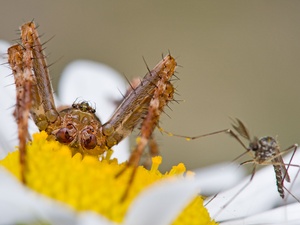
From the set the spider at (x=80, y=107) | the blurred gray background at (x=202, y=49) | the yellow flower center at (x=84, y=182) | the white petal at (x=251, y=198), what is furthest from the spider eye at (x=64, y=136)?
the blurred gray background at (x=202, y=49)

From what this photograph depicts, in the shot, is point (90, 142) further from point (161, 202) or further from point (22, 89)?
point (161, 202)

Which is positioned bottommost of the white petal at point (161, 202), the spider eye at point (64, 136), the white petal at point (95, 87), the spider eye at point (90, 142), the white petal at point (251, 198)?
the white petal at point (251, 198)

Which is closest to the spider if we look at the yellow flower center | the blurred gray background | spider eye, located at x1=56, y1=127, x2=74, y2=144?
spider eye, located at x1=56, y1=127, x2=74, y2=144

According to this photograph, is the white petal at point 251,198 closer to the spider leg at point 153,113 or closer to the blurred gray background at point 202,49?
the spider leg at point 153,113

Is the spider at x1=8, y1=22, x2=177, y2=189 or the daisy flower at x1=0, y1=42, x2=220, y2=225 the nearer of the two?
the daisy flower at x1=0, y1=42, x2=220, y2=225

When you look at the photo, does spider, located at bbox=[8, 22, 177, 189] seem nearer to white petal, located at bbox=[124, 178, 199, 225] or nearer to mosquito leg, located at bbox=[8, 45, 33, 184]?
mosquito leg, located at bbox=[8, 45, 33, 184]

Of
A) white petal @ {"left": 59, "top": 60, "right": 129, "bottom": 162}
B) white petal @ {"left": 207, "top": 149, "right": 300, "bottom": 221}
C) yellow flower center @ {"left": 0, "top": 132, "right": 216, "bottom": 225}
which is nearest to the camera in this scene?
yellow flower center @ {"left": 0, "top": 132, "right": 216, "bottom": 225}
